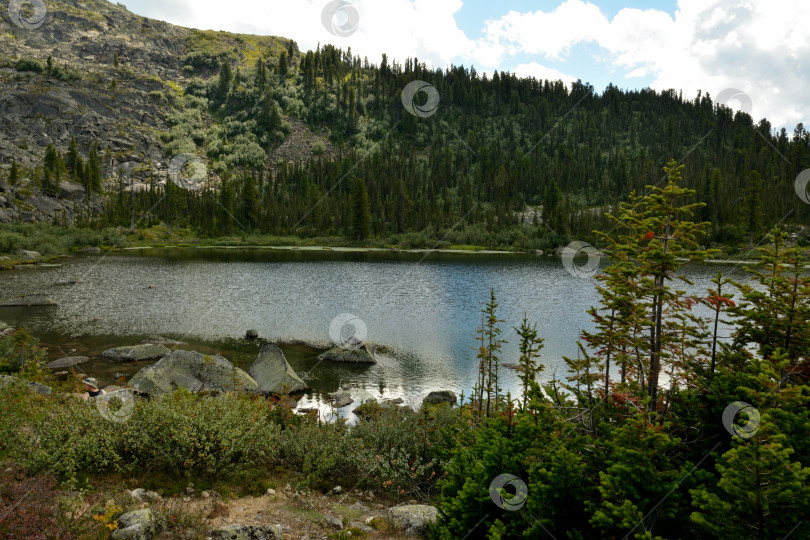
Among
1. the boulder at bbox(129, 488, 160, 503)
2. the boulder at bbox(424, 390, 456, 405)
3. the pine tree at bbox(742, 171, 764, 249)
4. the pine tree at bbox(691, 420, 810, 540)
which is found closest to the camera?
the pine tree at bbox(691, 420, 810, 540)

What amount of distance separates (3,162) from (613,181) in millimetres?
202205

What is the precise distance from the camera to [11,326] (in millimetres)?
29203

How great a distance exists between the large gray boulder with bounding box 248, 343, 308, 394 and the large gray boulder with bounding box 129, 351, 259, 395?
2.28 ft

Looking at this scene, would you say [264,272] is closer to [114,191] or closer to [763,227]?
[763,227]

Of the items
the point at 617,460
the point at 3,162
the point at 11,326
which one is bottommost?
the point at 11,326

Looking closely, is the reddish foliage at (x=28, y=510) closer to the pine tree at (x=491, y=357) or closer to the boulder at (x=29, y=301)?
the pine tree at (x=491, y=357)

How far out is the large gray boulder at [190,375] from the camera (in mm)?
17078

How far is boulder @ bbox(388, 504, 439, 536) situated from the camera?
22.1 feet

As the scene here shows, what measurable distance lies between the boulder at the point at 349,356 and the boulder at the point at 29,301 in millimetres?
28221

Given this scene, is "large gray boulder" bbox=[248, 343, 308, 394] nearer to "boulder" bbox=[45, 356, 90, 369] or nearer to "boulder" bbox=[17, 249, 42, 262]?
"boulder" bbox=[45, 356, 90, 369]

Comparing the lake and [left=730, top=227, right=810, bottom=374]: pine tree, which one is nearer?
[left=730, top=227, right=810, bottom=374]: pine tree

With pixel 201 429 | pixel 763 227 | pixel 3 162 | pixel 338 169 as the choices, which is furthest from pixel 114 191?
pixel 763 227

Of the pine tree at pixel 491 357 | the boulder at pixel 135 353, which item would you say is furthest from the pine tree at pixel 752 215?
the boulder at pixel 135 353

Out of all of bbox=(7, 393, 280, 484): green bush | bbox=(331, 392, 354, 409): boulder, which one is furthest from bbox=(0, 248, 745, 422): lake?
bbox=(7, 393, 280, 484): green bush
